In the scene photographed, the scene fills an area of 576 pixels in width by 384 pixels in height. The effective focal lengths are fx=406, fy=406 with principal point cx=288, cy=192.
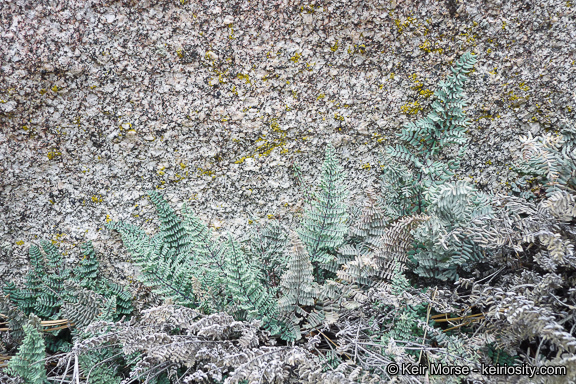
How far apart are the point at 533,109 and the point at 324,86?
33.1 inches

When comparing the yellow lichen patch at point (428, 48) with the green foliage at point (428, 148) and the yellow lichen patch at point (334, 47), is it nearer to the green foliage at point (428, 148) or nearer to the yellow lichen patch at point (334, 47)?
the green foliage at point (428, 148)

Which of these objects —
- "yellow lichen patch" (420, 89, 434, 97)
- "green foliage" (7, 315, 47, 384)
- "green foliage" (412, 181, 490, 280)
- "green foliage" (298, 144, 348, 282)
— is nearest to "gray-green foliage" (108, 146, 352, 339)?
"green foliage" (298, 144, 348, 282)

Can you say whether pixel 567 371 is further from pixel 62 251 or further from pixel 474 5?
pixel 62 251

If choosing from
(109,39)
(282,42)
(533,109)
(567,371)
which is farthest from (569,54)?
(109,39)

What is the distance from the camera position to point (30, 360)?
1.28 metres

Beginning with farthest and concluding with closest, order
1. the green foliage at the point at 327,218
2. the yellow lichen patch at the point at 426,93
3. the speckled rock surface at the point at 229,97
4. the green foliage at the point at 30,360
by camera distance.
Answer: the yellow lichen patch at the point at 426,93 < the speckled rock surface at the point at 229,97 < the green foliage at the point at 327,218 < the green foliage at the point at 30,360

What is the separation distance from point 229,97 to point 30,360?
1105mm

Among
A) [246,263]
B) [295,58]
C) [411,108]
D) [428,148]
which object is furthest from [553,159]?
[246,263]

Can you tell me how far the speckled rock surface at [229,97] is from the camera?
147 centimetres

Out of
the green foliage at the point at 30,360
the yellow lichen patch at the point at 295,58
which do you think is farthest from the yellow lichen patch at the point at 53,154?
the yellow lichen patch at the point at 295,58

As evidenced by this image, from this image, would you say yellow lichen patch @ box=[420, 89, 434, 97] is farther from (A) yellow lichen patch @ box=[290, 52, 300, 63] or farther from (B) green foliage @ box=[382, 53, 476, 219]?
(A) yellow lichen patch @ box=[290, 52, 300, 63]

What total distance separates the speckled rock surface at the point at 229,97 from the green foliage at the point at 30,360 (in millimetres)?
434

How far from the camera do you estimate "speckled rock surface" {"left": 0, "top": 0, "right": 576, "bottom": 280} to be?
4.81 ft

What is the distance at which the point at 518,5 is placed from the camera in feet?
4.94
